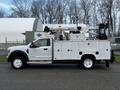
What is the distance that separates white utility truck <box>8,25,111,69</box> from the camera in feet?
58.1

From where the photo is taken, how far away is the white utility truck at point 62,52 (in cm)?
1770

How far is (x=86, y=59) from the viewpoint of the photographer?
17.9m

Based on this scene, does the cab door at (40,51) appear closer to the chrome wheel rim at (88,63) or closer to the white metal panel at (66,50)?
the white metal panel at (66,50)

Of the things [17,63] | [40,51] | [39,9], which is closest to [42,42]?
[40,51]

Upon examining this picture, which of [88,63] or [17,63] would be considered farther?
[88,63]

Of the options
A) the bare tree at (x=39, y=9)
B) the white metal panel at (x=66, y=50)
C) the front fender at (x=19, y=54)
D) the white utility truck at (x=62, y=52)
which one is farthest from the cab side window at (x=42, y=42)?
the bare tree at (x=39, y=9)

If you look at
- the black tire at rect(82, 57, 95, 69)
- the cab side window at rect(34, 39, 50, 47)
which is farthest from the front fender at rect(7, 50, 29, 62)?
the black tire at rect(82, 57, 95, 69)

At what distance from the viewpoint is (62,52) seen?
1784 cm

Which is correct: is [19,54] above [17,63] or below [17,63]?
above

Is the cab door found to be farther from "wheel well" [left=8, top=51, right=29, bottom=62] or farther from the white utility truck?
"wheel well" [left=8, top=51, right=29, bottom=62]

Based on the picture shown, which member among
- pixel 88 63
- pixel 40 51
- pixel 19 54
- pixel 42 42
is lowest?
pixel 88 63

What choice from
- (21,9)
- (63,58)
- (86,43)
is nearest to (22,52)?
(63,58)

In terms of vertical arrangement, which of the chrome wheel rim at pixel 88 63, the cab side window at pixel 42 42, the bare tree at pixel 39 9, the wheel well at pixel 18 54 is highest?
the bare tree at pixel 39 9

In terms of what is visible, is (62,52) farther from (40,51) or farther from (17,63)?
(17,63)
